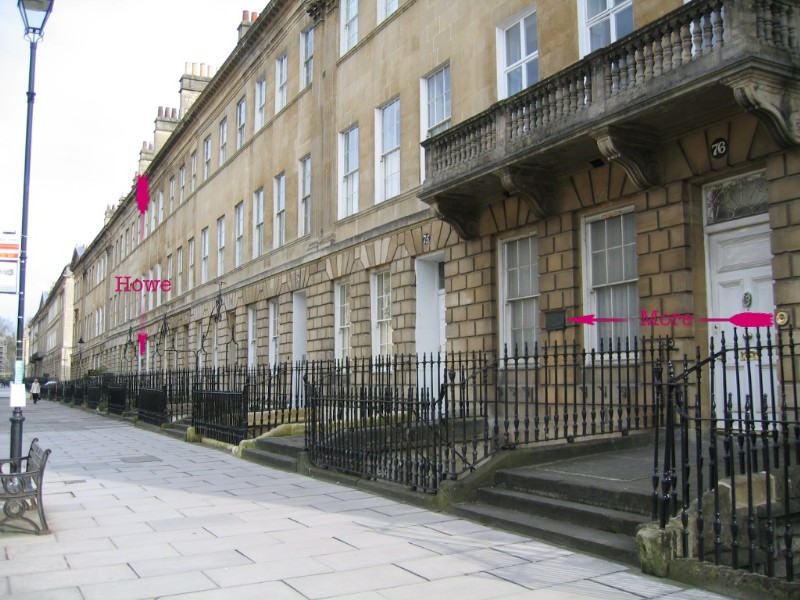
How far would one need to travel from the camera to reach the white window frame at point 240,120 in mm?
28775

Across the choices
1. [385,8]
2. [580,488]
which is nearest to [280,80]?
[385,8]

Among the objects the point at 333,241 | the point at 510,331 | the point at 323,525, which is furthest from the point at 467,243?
the point at 323,525

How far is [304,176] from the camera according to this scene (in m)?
23.0

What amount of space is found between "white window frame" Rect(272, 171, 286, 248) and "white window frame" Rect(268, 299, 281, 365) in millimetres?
2017

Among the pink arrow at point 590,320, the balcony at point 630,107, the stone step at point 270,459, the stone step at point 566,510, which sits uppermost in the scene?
the balcony at point 630,107

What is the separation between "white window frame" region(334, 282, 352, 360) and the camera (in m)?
19.9

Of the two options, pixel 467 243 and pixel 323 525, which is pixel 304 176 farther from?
pixel 323 525

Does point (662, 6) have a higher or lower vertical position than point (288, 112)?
lower

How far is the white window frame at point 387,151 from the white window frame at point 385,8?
228cm

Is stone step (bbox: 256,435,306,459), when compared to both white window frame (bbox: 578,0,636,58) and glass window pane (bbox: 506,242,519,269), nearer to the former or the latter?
glass window pane (bbox: 506,242,519,269)

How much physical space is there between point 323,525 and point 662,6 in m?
8.47

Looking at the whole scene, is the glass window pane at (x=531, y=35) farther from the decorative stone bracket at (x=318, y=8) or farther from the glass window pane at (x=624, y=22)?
the decorative stone bracket at (x=318, y=8)

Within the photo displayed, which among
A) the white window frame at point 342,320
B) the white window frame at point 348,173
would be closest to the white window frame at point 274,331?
the white window frame at point 342,320

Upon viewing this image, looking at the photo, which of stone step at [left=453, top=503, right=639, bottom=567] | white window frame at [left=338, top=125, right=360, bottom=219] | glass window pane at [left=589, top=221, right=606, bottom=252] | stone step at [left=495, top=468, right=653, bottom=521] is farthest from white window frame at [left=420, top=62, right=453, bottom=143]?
stone step at [left=453, top=503, right=639, bottom=567]
